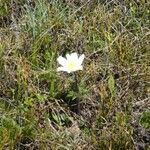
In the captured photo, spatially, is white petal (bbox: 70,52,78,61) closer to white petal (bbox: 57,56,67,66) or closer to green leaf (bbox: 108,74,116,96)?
white petal (bbox: 57,56,67,66)

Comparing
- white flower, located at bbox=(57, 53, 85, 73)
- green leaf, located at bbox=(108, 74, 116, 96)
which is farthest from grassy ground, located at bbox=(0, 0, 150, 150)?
white flower, located at bbox=(57, 53, 85, 73)

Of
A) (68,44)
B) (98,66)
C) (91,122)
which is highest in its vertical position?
(68,44)

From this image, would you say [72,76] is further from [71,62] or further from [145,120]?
[145,120]

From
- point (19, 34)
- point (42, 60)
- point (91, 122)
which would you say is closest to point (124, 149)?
point (91, 122)

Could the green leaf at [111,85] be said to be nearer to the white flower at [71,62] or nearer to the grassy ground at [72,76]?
the grassy ground at [72,76]

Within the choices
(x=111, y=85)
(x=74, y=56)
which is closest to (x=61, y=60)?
(x=74, y=56)

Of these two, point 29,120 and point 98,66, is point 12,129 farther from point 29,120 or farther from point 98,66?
point 98,66
